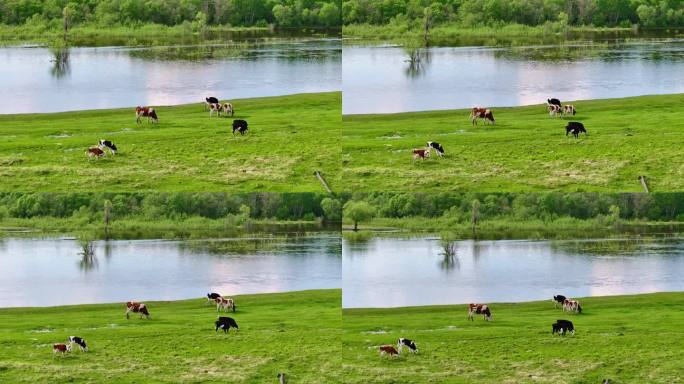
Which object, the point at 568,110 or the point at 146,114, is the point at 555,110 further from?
the point at 146,114

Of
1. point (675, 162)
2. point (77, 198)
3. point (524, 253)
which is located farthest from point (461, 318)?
point (77, 198)

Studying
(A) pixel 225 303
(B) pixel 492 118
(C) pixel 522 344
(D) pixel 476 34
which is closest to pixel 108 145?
(A) pixel 225 303

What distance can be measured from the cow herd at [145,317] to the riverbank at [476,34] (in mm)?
10832

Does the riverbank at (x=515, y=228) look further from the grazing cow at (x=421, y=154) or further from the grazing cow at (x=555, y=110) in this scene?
the grazing cow at (x=555, y=110)

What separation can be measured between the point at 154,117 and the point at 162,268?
566 centimetres

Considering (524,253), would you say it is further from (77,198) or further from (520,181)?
(77,198)

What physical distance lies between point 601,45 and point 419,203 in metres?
11.5

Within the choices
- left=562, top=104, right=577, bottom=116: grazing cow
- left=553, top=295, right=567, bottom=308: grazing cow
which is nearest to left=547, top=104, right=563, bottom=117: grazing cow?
left=562, top=104, right=577, bottom=116: grazing cow

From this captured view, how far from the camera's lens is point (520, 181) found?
53.8 meters

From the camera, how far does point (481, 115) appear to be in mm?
57312

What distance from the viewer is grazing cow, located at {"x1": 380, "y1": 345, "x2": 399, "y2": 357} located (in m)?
51.7

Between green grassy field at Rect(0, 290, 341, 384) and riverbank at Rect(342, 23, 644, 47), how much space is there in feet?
32.7

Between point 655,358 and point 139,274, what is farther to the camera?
point 139,274

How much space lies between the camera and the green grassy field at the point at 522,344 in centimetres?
5044
